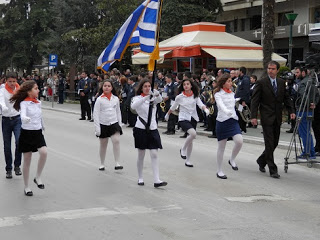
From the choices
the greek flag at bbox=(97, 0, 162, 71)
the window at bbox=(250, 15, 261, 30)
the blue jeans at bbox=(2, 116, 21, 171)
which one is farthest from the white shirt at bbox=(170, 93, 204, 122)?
the window at bbox=(250, 15, 261, 30)

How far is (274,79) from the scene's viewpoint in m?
9.90

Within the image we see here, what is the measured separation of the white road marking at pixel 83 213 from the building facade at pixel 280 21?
2119 cm

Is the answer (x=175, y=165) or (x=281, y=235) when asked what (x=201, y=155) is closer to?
(x=175, y=165)

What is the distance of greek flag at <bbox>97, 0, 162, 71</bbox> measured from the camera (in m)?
9.16

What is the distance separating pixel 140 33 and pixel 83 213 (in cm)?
368

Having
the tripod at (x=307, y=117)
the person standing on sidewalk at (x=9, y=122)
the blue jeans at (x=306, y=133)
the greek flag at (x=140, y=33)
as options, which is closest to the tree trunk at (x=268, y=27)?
the blue jeans at (x=306, y=133)

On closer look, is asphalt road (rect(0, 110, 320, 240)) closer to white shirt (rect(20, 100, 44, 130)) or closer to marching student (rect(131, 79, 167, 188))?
marching student (rect(131, 79, 167, 188))

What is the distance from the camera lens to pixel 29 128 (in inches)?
321

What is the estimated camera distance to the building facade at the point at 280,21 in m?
30.2

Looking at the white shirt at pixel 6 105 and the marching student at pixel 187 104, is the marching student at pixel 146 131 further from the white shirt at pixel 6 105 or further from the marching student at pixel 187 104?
the white shirt at pixel 6 105

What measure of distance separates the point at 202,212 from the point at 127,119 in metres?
13.0

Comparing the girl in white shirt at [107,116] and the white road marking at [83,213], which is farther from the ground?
the girl in white shirt at [107,116]

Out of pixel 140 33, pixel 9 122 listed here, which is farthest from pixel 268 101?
pixel 9 122

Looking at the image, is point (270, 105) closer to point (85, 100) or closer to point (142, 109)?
point (142, 109)
